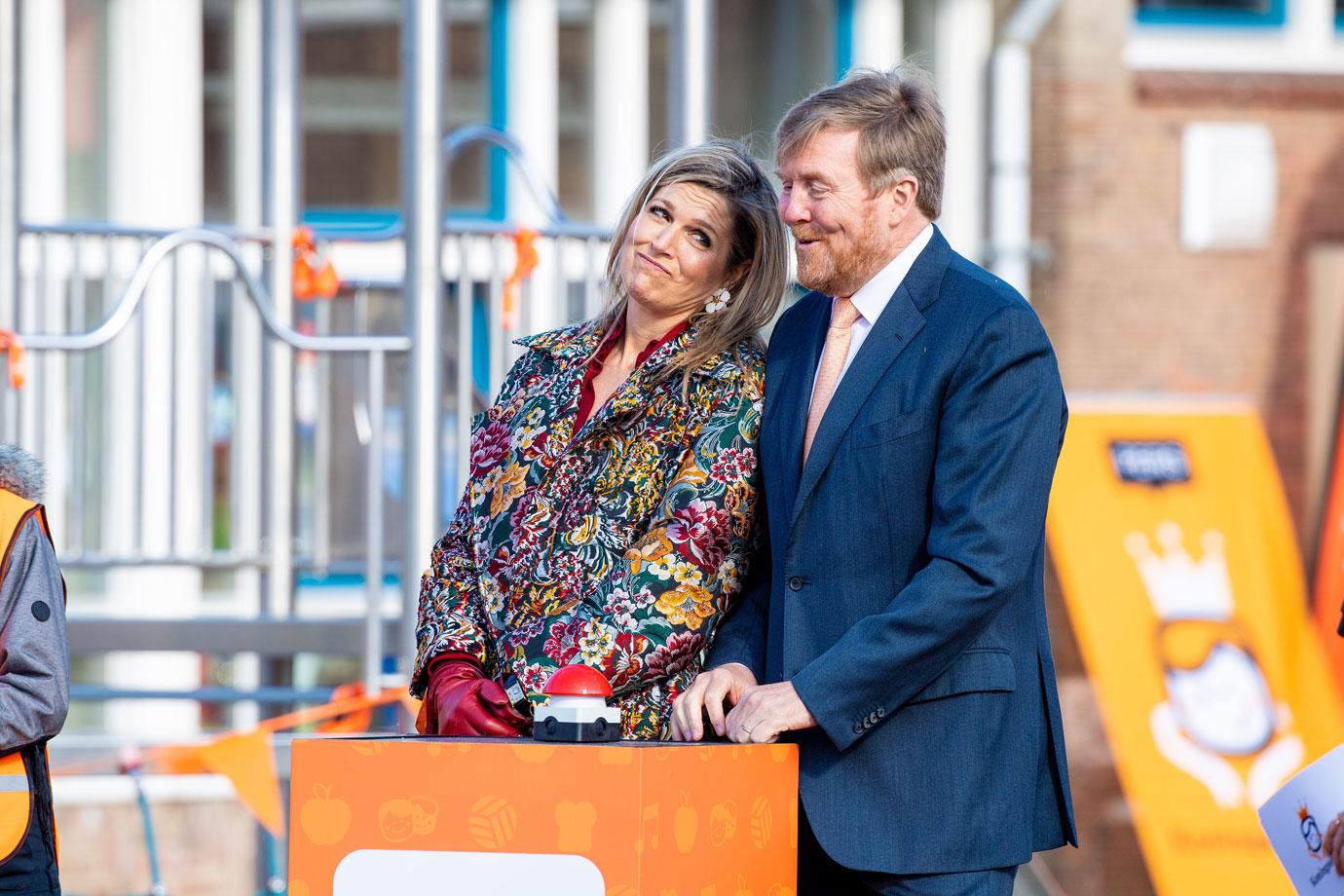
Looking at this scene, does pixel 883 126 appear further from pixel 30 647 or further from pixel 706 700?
pixel 30 647

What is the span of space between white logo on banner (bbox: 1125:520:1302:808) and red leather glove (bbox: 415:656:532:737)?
19.3 ft

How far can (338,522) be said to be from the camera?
6.61m

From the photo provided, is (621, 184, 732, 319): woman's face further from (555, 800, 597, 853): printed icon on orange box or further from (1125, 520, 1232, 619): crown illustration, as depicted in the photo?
(1125, 520, 1232, 619): crown illustration

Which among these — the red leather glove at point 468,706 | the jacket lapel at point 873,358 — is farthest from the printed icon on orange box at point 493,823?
the jacket lapel at point 873,358

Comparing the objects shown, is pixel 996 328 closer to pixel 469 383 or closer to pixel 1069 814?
pixel 1069 814

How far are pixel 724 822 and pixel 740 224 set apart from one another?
95 centimetres

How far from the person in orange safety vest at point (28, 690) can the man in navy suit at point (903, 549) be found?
1419mm

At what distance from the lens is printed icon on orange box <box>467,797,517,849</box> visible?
2.03 meters

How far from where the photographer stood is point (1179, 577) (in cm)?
820

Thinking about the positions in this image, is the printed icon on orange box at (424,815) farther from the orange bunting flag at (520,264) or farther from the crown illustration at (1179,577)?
the crown illustration at (1179,577)

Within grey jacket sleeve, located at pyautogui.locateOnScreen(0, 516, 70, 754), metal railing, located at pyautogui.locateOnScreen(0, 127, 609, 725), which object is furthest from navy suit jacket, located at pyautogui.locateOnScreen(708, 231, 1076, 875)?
metal railing, located at pyautogui.locateOnScreen(0, 127, 609, 725)

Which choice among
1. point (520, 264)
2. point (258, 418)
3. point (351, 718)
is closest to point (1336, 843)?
point (520, 264)

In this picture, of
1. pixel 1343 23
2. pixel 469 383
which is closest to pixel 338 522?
pixel 469 383

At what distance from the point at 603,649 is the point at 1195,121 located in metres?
7.81
